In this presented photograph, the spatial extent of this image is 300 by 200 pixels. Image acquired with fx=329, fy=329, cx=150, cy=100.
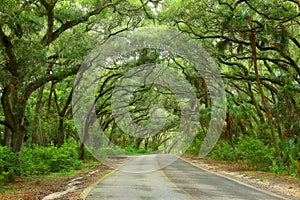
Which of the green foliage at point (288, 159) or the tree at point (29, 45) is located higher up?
the tree at point (29, 45)

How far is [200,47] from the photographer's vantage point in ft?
64.9

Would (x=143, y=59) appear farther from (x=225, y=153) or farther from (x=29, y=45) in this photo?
(x=29, y=45)

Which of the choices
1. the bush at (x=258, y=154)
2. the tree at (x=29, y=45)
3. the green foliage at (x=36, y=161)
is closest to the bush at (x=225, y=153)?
the bush at (x=258, y=154)

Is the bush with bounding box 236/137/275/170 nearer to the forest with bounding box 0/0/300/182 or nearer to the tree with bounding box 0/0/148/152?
the forest with bounding box 0/0/300/182

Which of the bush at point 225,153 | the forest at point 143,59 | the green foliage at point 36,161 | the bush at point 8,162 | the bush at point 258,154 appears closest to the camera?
the forest at point 143,59

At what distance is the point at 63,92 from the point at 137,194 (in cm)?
1848

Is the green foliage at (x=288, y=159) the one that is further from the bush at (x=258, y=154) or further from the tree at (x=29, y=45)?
the tree at (x=29, y=45)

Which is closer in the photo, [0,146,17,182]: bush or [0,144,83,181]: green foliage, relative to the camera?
[0,146,17,182]: bush

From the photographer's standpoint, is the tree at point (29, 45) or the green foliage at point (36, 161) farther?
the green foliage at point (36, 161)

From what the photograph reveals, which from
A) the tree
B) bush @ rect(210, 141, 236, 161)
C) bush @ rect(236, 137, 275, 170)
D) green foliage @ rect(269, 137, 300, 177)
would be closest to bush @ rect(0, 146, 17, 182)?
the tree

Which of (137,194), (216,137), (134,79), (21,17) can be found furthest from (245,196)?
(216,137)

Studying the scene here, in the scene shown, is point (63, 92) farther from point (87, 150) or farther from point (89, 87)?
point (87, 150)

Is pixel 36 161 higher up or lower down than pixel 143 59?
lower down

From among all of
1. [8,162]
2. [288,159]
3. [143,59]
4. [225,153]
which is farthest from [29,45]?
[225,153]
